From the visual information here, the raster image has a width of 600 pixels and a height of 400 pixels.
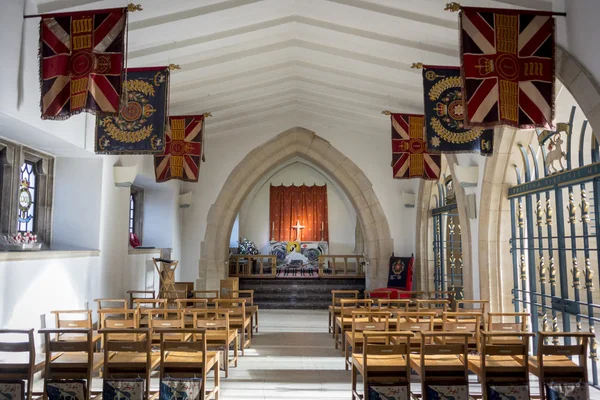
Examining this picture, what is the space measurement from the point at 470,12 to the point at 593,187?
221 cm

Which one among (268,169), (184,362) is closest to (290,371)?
(184,362)

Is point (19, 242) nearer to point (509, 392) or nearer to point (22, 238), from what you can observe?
point (22, 238)

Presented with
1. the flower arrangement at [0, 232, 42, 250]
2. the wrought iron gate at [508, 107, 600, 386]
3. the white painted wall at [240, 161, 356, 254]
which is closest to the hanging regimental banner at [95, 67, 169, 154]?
the flower arrangement at [0, 232, 42, 250]

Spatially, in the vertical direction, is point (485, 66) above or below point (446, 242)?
above

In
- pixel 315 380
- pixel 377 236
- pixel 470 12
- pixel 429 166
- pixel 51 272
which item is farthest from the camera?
pixel 377 236

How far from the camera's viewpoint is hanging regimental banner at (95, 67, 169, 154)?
531 cm

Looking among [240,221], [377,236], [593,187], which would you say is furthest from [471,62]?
→ [240,221]

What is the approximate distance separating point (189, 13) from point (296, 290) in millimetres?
7616

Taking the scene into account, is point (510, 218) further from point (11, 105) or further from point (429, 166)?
point (11, 105)

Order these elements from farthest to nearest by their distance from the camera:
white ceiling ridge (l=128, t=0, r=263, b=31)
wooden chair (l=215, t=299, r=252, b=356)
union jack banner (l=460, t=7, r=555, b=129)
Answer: wooden chair (l=215, t=299, r=252, b=356) < white ceiling ridge (l=128, t=0, r=263, b=31) < union jack banner (l=460, t=7, r=555, b=129)

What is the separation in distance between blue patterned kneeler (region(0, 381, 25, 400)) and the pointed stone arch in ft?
23.3

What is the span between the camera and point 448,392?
3.40 meters

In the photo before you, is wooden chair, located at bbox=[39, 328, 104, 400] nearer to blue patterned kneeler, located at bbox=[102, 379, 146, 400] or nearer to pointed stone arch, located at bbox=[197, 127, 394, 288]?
blue patterned kneeler, located at bbox=[102, 379, 146, 400]

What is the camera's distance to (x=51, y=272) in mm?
5688
